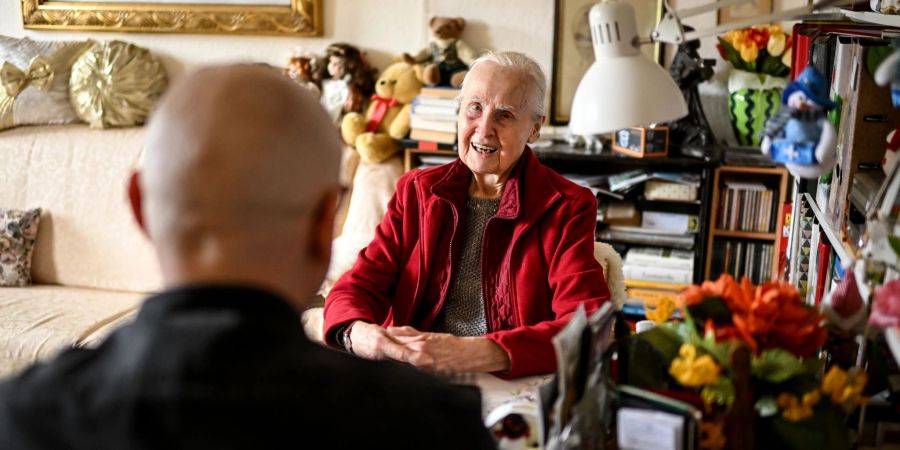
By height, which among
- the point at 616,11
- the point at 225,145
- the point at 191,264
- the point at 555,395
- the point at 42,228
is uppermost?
the point at 616,11

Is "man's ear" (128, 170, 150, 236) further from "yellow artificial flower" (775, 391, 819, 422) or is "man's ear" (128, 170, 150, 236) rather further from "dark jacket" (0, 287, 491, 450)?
"yellow artificial flower" (775, 391, 819, 422)

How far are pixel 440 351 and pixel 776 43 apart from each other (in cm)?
192

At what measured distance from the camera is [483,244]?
1.84 metres

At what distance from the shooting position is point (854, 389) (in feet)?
3.45

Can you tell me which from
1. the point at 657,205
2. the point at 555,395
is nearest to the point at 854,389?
the point at 555,395

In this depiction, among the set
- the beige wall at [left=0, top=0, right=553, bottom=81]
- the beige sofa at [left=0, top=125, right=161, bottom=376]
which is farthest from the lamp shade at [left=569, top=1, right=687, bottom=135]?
the beige sofa at [left=0, top=125, right=161, bottom=376]

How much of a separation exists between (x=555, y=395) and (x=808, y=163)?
1.41 feet

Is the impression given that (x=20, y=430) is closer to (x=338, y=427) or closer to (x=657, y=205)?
(x=338, y=427)

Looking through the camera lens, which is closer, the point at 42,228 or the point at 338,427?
the point at 338,427

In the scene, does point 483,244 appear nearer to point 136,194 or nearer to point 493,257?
point 493,257

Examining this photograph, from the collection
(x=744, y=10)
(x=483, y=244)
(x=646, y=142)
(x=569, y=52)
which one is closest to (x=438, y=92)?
(x=569, y=52)

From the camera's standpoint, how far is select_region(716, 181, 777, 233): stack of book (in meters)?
3.00

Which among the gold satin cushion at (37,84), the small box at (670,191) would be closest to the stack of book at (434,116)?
the small box at (670,191)

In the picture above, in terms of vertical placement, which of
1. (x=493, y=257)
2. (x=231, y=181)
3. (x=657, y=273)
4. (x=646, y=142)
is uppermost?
(x=231, y=181)
